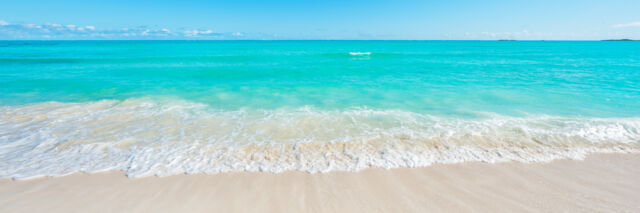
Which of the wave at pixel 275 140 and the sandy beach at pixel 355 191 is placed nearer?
the sandy beach at pixel 355 191

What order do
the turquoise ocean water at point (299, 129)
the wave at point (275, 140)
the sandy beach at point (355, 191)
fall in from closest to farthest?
the sandy beach at point (355, 191) < the wave at point (275, 140) < the turquoise ocean water at point (299, 129)

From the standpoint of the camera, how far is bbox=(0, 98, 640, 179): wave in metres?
5.29

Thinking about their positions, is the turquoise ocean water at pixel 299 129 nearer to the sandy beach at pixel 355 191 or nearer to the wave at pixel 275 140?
the wave at pixel 275 140

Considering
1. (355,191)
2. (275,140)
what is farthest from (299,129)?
(355,191)

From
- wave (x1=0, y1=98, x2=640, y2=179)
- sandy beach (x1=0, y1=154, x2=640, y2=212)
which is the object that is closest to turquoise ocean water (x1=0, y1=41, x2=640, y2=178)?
wave (x1=0, y1=98, x2=640, y2=179)

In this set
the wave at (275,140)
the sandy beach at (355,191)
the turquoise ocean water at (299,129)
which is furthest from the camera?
the turquoise ocean water at (299,129)

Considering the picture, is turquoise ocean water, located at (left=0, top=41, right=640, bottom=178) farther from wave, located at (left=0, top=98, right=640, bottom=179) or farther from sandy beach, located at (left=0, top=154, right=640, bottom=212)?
sandy beach, located at (left=0, top=154, right=640, bottom=212)

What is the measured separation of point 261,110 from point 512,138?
773 centimetres

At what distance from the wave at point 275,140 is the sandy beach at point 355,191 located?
1.11 feet

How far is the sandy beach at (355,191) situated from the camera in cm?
395

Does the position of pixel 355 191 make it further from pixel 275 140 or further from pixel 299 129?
pixel 299 129

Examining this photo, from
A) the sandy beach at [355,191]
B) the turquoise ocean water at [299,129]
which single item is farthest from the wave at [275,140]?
the sandy beach at [355,191]

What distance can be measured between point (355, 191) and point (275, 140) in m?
2.88

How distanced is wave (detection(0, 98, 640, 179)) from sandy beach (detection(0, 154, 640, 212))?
0.34 meters
